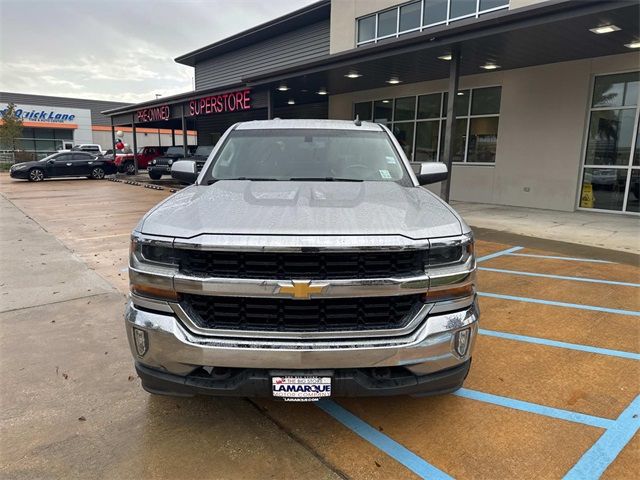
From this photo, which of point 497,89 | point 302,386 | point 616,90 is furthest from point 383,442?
point 497,89

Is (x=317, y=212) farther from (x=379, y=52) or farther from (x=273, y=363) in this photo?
(x=379, y=52)

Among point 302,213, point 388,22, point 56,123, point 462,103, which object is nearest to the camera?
point 302,213

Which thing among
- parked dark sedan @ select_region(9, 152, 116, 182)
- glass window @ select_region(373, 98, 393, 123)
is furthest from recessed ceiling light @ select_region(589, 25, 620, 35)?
parked dark sedan @ select_region(9, 152, 116, 182)

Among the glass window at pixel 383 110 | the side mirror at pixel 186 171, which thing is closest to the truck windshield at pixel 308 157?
the side mirror at pixel 186 171

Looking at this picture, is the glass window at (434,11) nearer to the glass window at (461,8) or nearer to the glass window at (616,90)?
the glass window at (461,8)

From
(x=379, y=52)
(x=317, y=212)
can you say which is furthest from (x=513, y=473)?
(x=379, y=52)

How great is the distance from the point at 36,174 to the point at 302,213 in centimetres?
2589

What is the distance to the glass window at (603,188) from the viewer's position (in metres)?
11.0

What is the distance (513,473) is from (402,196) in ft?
5.73

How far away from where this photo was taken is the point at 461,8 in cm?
1274

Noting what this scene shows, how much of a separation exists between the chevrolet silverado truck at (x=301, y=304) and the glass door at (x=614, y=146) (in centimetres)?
1099

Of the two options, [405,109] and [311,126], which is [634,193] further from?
[311,126]

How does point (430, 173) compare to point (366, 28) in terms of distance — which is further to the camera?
point (366, 28)

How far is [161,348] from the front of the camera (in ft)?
7.38
